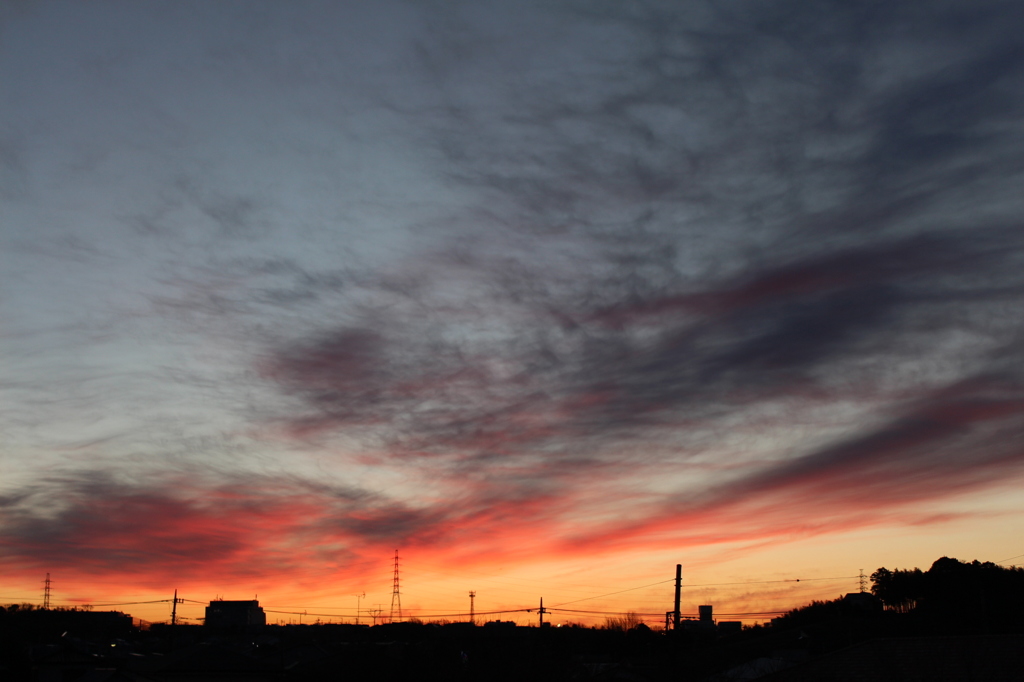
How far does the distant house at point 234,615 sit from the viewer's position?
15412 centimetres

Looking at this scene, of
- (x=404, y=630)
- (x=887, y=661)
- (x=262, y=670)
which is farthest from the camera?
(x=404, y=630)

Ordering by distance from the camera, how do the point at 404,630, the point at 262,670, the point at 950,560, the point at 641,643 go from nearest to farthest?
the point at 262,670, the point at 641,643, the point at 950,560, the point at 404,630

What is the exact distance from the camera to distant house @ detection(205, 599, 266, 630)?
154 meters

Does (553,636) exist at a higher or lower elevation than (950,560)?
lower

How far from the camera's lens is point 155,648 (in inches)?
4961

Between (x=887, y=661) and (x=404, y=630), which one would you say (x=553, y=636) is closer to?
(x=404, y=630)

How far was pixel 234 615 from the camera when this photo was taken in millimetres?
158750

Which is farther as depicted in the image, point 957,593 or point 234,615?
point 234,615

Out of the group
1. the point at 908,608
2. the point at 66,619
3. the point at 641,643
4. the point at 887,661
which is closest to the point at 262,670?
the point at 887,661

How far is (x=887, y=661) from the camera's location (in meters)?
48.9

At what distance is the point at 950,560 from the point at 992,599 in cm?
2506

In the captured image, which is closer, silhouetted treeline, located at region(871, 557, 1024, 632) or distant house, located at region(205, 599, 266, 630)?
silhouetted treeline, located at region(871, 557, 1024, 632)

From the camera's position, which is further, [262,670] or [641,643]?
[641,643]

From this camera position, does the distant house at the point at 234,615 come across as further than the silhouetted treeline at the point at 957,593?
Yes
